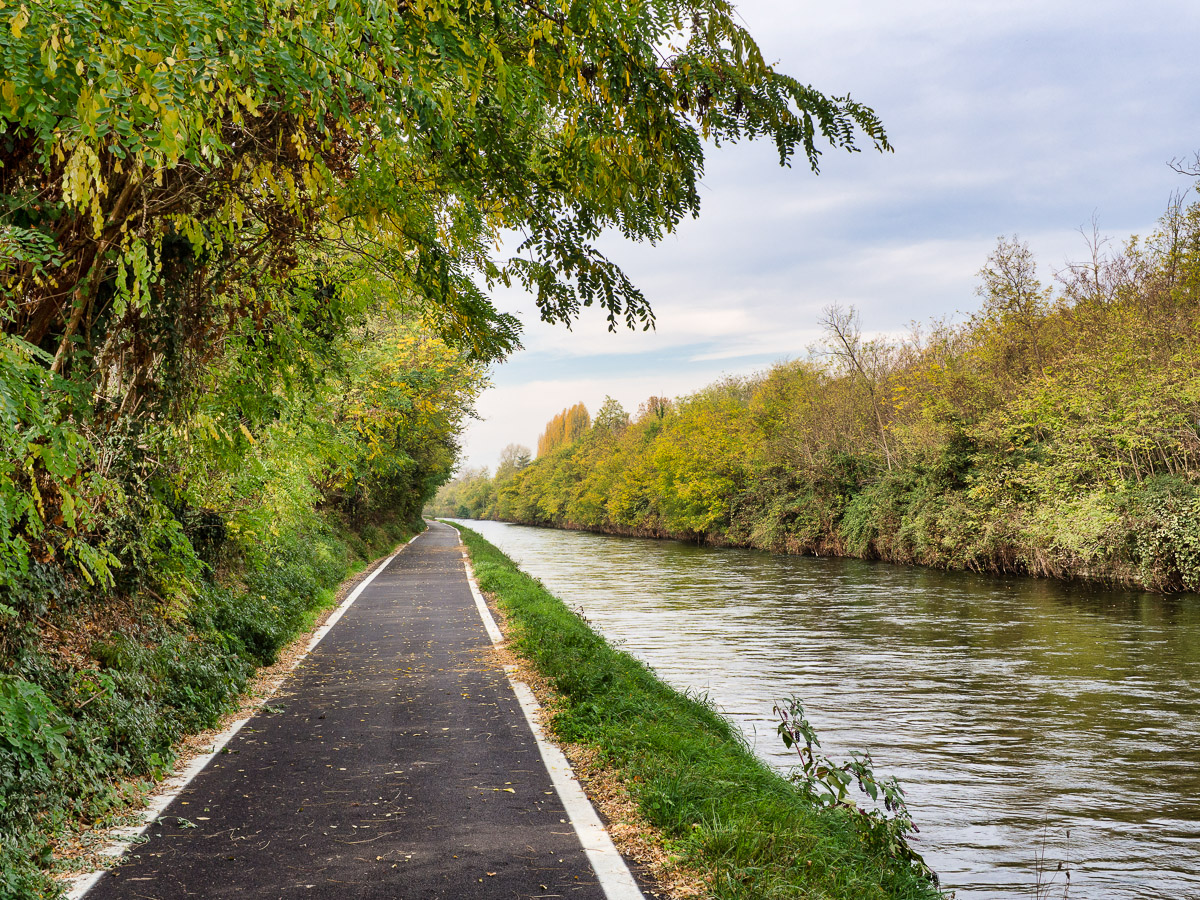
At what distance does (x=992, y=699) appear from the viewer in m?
11.5

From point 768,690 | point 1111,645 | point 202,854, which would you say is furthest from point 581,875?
point 1111,645

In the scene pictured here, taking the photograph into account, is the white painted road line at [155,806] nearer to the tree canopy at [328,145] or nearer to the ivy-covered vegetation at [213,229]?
the ivy-covered vegetation at [213,229]

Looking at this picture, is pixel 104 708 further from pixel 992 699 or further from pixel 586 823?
pixel 992 699

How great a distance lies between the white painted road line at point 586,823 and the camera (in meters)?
4.55

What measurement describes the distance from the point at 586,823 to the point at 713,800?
88cm

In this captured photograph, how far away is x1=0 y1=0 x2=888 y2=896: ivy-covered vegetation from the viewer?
10.8 feet

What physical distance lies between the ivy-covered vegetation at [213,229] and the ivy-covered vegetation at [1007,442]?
21553 mm

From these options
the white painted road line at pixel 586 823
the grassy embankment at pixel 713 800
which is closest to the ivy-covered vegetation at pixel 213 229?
the white painted road line at pixel 586 823

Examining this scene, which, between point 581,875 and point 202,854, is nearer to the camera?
Answer: point 581,875

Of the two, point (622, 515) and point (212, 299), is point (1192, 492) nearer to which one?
point (212, 299)

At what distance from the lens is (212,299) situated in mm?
7988

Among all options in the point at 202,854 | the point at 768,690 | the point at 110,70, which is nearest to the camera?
the point at 110,70

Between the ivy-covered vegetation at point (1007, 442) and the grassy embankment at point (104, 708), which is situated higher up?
the ivy-covered vegetation at point (1007, 442)

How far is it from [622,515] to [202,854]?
228ft
